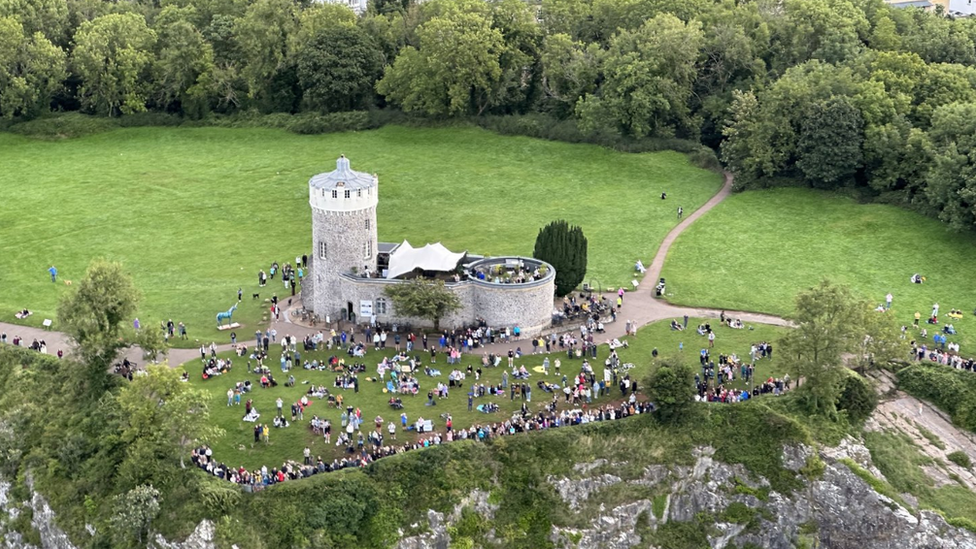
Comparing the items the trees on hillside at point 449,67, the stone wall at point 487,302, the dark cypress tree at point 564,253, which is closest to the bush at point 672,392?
the stone wall at point 487,302

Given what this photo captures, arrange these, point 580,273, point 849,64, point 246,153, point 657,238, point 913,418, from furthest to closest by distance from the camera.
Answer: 1. point 246,153
2. point 849,64
3. point 657,238
4. point 580,273
5. point 913,418

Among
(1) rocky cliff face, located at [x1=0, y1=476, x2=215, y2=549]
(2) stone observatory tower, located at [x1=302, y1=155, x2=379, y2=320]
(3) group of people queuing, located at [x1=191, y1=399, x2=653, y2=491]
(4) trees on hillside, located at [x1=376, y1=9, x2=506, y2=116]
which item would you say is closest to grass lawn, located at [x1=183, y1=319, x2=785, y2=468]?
(3) group of people queuing, located at [x1=191, y1=399, x2=653, y2=491]

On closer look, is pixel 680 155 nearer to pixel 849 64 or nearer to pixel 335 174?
pixel 849 64

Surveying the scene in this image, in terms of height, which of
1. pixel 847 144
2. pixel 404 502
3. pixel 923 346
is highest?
pixel 847 144

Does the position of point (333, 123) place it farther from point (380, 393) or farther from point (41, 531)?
point (41, 531)

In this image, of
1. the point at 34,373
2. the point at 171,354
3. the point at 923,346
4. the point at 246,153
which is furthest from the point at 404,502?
the point at 246,153

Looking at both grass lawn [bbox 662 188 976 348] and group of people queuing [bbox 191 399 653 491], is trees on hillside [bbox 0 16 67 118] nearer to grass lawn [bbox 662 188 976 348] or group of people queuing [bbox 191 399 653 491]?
grass lawn [bbox 662 188 976 348]
